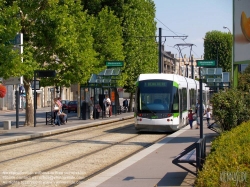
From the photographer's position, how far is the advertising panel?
72.4 ft

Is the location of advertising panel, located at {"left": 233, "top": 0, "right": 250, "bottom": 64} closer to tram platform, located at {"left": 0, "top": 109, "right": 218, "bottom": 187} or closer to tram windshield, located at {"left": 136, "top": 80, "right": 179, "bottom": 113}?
tram platform, located at {"left": 0, "top": 109, "right": 218, "bottom": 187}

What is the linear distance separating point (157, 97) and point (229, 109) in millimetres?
8670

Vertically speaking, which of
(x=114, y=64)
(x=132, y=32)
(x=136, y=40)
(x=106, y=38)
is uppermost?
(x=132, y=32)

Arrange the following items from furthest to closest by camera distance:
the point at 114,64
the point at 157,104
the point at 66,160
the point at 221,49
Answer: the point at 221,49
the point at 114,64
the point at 157,104
the point at 66,160

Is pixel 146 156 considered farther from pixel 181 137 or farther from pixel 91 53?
pixel 91 53

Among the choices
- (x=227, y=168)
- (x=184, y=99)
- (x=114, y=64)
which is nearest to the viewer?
(x=227, y=168)

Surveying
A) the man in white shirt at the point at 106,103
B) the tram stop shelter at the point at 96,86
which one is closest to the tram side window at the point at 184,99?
the tram stop shelter at the point at 96,86

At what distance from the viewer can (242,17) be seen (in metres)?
22.2

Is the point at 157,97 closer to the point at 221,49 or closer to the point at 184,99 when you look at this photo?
the point at 184,99

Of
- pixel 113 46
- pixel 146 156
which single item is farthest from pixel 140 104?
pixel 113 46

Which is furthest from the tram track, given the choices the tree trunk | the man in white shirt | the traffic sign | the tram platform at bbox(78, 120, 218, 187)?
the man in white shirt

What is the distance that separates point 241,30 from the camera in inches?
885

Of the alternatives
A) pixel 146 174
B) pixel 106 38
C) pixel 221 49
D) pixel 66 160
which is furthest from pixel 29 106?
pixel 221 49

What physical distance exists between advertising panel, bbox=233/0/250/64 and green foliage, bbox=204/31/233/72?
7284 cm
